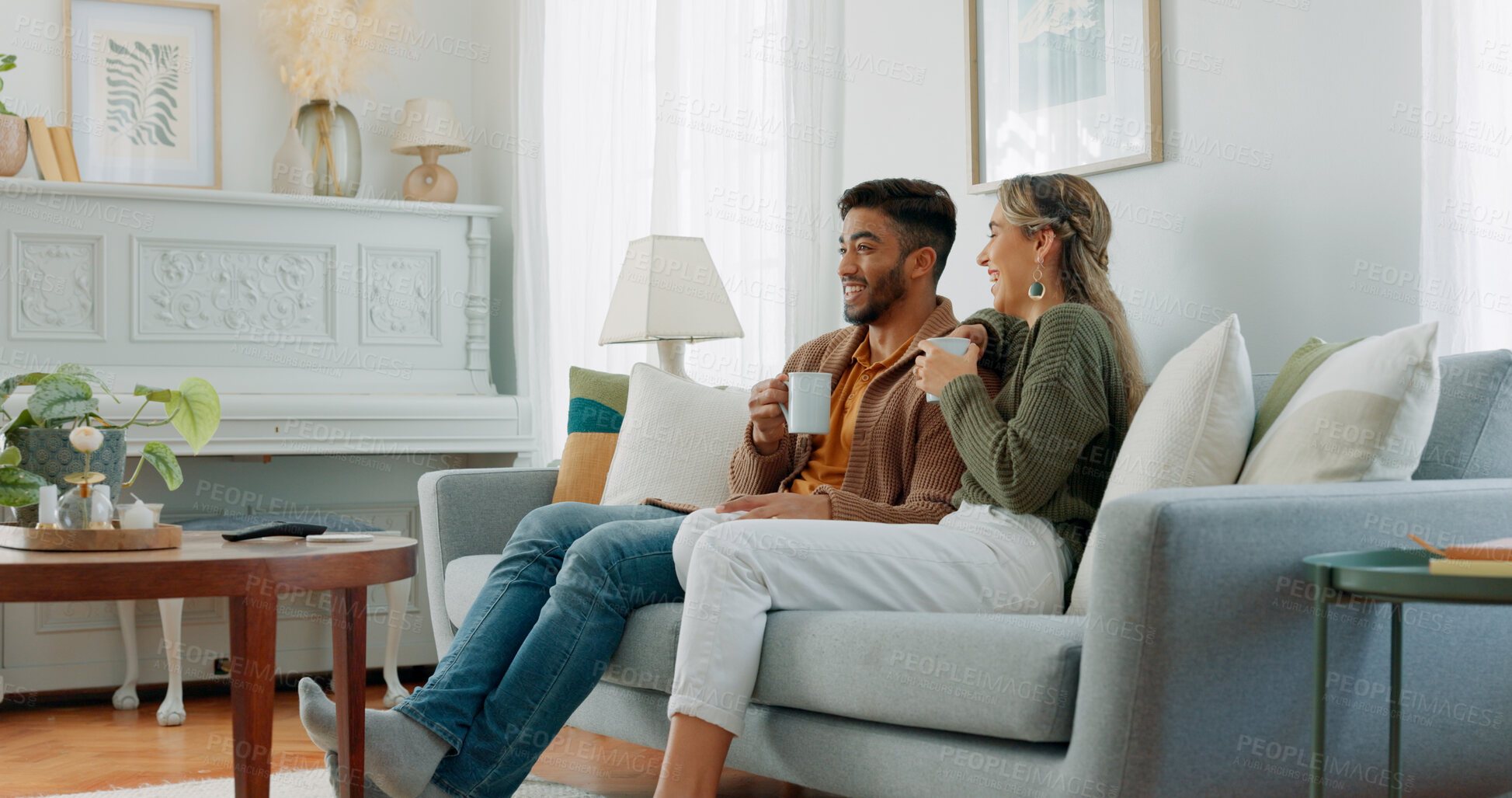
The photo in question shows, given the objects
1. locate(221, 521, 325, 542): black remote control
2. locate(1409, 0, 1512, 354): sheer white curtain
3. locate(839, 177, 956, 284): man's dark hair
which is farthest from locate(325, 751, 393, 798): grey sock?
locate(1409, 0, 1512, 354): sheer white curtain

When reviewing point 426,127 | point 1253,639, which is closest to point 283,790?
point 1253,639

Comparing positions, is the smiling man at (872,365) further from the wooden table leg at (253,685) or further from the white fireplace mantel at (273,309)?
the white fireplace mantel at (273,309)

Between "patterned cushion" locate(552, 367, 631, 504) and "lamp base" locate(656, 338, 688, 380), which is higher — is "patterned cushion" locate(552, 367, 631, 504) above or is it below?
below

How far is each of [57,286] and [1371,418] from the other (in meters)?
3.30

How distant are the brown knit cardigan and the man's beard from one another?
68 mm

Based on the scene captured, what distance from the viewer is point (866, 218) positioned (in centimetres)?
240

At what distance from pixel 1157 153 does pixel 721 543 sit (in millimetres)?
1132

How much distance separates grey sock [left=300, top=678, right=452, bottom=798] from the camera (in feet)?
6.06

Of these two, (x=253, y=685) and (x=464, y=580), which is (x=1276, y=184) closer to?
(x=464, y=580)

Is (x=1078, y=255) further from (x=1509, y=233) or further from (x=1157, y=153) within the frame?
(x=1509, y=233)

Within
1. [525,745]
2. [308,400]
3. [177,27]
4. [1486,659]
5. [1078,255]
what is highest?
[177,27]

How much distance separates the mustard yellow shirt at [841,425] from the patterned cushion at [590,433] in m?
0.60

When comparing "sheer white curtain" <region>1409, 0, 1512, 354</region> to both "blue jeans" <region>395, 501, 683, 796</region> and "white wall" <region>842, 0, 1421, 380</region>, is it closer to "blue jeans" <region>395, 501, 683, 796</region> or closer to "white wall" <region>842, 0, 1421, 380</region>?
"white wall" <region>842, 0, 1421, 380</region>

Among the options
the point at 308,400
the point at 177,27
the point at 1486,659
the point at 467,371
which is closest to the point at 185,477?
the point at 308,400
